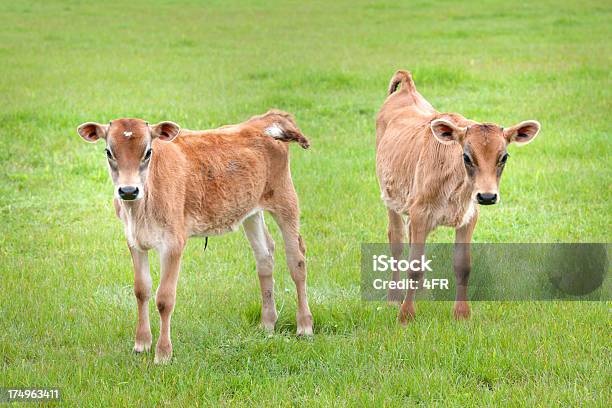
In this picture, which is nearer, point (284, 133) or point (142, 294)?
point (142, 294)

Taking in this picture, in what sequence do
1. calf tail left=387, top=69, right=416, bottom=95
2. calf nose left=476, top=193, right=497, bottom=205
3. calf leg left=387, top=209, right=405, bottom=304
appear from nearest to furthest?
1. calf nose left=476, top=193, right=497, bottom=205
2. calf leg left=387, top=209, right=405, bottom=304
3. calf tail left=387, top=69, right=416, bottom=95

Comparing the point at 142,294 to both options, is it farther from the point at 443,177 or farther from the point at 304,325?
the point at 443,177

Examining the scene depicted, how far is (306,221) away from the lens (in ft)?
36.7

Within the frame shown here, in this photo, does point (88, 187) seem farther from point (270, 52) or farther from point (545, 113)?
point (270, 52)

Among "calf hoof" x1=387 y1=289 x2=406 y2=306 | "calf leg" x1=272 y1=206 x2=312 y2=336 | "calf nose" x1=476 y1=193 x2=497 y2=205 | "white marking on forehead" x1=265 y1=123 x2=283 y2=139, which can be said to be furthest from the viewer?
"calf hoof" x1=387 y1=289 x2=406 y2=306

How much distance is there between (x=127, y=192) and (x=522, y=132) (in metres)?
3.19

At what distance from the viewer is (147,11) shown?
33.9 meters

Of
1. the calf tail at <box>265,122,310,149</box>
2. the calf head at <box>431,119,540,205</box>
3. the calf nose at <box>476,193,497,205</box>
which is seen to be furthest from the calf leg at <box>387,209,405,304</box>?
the calf nose at <box>476,193,497,205</box>

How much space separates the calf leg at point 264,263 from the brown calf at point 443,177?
1.10 meters

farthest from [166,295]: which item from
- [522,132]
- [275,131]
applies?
[522,132]

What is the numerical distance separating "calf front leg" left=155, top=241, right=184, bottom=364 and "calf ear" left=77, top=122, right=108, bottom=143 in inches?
38.5

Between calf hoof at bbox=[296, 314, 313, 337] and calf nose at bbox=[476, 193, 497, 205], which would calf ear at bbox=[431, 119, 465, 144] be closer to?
calf nose at bbox=[476, 193, 497, 205]

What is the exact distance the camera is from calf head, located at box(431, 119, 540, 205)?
715 cm

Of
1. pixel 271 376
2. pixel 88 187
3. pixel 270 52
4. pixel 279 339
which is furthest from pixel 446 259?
pixel 270 52
